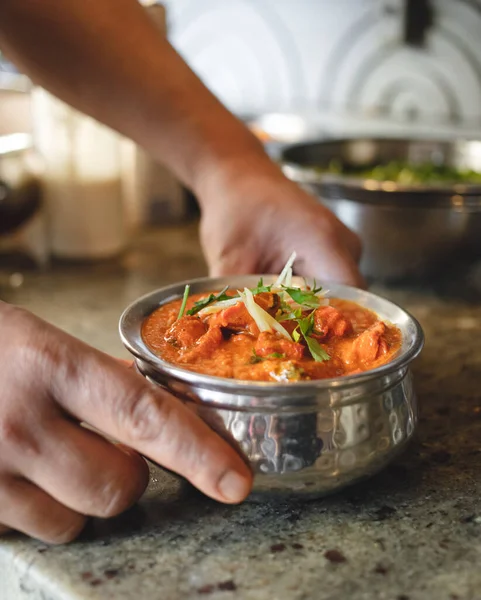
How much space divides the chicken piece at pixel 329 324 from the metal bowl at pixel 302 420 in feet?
0.34

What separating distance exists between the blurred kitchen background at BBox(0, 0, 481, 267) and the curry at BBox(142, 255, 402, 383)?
3.07ft

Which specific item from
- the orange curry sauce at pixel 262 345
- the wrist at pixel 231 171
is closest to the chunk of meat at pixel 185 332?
the orange curry sauce at pixel 262 345

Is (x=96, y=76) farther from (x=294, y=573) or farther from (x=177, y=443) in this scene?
(x=294, y=573)

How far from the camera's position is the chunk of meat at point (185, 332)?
92 cm

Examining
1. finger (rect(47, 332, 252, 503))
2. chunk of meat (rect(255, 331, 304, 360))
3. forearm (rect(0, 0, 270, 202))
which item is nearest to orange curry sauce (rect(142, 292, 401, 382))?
chunk of meat (rect(255, 331, 304, 360))

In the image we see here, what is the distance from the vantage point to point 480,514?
2.85 ft

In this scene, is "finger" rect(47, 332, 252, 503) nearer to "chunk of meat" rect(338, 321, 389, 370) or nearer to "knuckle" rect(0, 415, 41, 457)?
"knuckle" rect(0, 415, 41, 457)

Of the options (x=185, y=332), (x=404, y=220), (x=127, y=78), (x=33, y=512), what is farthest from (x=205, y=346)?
(x=404, y=220)

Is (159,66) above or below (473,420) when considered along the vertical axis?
above

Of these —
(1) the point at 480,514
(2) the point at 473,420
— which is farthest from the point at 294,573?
(2) the point at 473,420

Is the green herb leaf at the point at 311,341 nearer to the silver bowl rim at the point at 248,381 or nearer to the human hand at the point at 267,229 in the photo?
the silver bowl rim at the point at 248,381

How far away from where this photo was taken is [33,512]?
77cm

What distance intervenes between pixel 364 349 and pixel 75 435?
363 mm

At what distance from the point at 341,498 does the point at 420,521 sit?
97 mm
